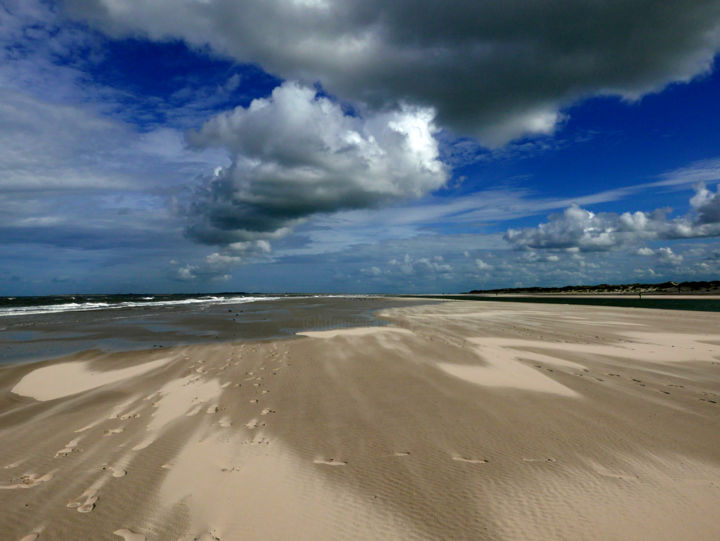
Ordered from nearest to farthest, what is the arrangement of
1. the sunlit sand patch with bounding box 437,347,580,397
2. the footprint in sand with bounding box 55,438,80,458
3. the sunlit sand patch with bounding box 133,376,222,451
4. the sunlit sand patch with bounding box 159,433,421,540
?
the sunlit sand patch with bounding box 159,433,421,540 → the footprint in sand with bounding box 55,438,80,458 → the sunlit sand patch with bounding box 133,376,222,451 → the sunlit sand patch with bounding box 437,347,580,397

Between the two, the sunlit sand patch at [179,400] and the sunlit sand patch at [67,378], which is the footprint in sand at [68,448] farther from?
the sunlit sand patch at [67,378]

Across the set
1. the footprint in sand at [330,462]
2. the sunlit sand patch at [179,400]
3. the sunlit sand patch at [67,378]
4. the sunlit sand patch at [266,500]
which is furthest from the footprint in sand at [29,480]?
the sunlit sand patch at [67,378]

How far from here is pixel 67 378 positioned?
36.3 ft

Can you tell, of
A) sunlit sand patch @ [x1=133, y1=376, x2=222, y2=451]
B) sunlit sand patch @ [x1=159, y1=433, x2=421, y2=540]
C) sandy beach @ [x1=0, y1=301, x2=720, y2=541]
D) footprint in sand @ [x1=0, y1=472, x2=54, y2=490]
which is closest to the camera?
sunlit sand patch @ [x1=159, y1=433, x2=421, y2=540]

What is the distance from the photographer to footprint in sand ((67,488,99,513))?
4.47 metres

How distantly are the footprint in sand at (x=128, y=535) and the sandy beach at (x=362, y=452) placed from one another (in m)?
0.02

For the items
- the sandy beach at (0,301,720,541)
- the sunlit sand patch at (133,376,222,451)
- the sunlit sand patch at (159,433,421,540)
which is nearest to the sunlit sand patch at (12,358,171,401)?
the sandy beach at (0,301,720,541)

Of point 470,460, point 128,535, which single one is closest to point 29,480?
point 128,535

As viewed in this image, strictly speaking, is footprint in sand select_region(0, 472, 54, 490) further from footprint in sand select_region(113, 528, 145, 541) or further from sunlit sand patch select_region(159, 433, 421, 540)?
footprint in sand select_region(113, 528, 145, 541)

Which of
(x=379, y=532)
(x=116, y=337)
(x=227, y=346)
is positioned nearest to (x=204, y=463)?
(x=379, y=532)

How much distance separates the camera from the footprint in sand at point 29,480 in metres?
4.96

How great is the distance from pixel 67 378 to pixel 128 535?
30.2 feet

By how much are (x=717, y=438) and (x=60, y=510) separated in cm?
954

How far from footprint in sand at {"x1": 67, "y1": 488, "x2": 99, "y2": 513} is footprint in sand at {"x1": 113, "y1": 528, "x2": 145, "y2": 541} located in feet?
2.22
